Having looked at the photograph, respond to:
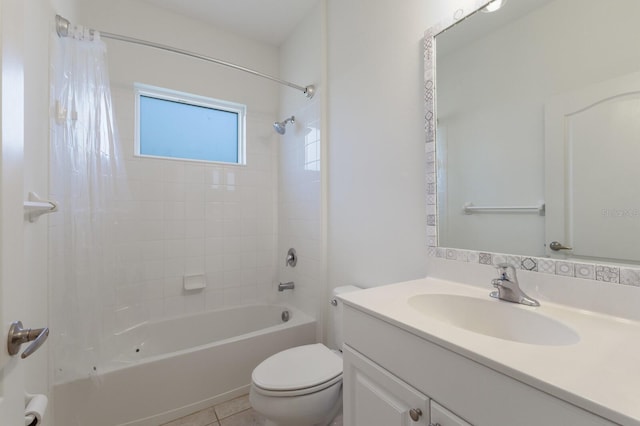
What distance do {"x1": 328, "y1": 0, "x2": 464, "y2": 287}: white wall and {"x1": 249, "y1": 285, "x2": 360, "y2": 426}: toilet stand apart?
0.56 meters

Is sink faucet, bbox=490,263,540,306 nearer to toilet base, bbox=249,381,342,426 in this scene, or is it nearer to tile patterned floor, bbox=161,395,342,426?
toilet base, bbox=249,381,342,426

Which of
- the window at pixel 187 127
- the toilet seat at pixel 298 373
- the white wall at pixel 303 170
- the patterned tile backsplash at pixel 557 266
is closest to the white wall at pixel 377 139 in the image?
the white wall at pixel 303 170

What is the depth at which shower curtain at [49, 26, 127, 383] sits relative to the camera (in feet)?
4.06

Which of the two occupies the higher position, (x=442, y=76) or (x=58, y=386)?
(x=442, y=76)

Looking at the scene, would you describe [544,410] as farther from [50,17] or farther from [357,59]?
[50,17]

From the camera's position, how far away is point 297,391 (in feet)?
3.72

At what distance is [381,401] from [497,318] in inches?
18.5

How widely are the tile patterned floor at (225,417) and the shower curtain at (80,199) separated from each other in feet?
1.97

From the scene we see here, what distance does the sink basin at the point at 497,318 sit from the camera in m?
0.73

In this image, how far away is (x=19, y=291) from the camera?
1.90 feet

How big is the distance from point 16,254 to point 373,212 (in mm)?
1373

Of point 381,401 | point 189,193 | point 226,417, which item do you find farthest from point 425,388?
point 189,193

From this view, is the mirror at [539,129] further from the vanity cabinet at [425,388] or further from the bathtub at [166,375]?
the bathtub at [166,375]

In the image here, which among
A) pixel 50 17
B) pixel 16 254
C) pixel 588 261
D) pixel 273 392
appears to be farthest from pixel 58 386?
pixel 588 261
